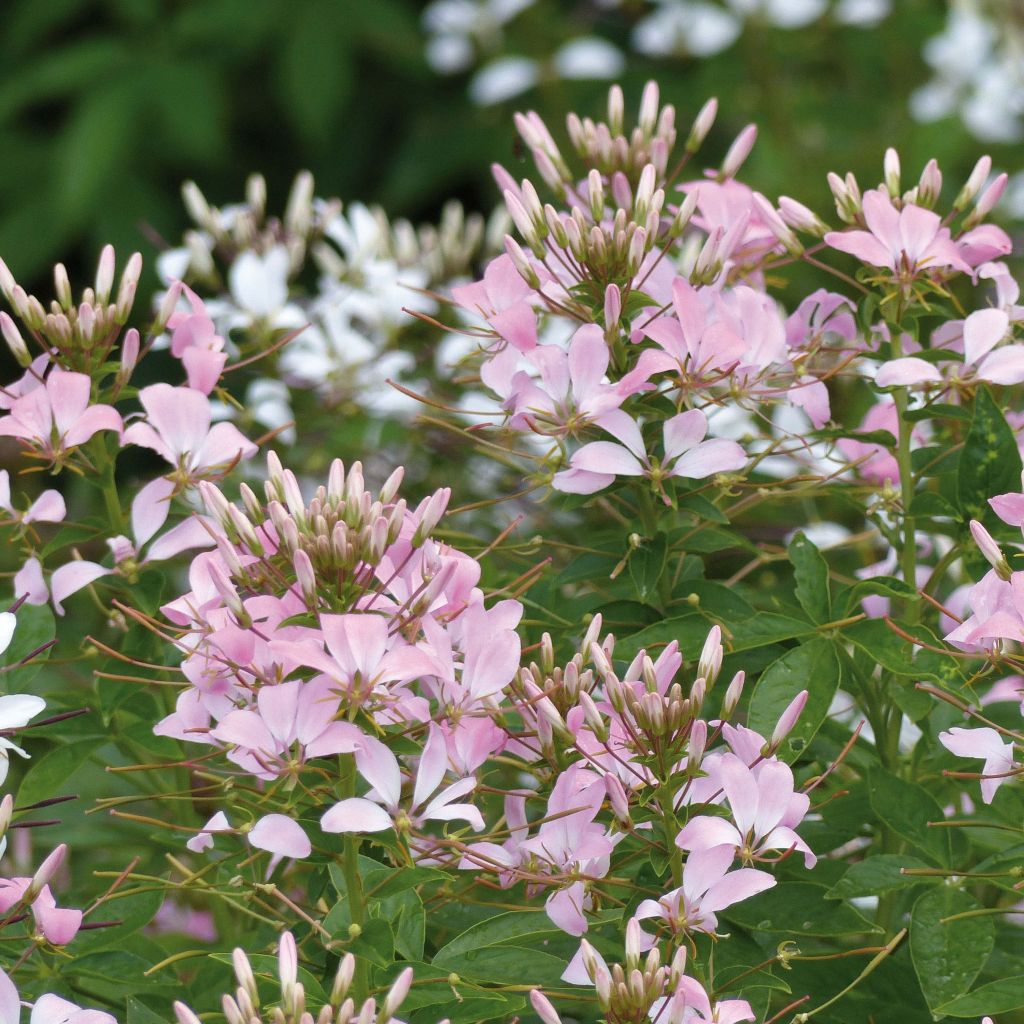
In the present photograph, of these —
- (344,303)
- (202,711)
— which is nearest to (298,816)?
(202,711)

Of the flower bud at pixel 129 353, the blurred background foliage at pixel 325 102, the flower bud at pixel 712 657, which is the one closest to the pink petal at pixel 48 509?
the flower bud at pixel 129 353

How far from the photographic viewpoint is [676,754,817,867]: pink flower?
2.92ft

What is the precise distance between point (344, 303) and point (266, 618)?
1.09 meters

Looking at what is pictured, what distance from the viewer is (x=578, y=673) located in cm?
94

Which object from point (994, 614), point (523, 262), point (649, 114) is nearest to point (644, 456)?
point (523, 262)

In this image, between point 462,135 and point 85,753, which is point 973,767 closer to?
point 85,753

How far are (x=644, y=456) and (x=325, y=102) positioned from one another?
278 centimetres

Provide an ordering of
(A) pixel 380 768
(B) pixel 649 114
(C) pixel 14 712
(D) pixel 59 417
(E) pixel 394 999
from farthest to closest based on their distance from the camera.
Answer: (B) pixel 649 114
(D) pixel 59 417
(C) pixel 14 712
(A) pixel 380 768
(E) pixel 394 999

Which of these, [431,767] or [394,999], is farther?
[431,767]

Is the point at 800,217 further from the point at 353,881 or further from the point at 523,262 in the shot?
the point at 353,881

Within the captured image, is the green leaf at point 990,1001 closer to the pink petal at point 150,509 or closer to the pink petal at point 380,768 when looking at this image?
the pink petal at point 380,768

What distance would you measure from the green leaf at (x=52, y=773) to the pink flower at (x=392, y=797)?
1.00 ft

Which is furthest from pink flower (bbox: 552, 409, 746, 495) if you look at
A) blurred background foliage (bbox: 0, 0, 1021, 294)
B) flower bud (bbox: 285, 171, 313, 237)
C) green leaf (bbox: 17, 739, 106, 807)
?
blurred background foliage (bbox: 0, 0, 1021, 294)

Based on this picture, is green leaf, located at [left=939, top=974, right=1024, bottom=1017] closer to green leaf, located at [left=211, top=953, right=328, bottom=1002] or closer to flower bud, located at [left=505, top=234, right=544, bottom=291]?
green leaf, located at [left=211, top=953, right=328, bottom=1002]
